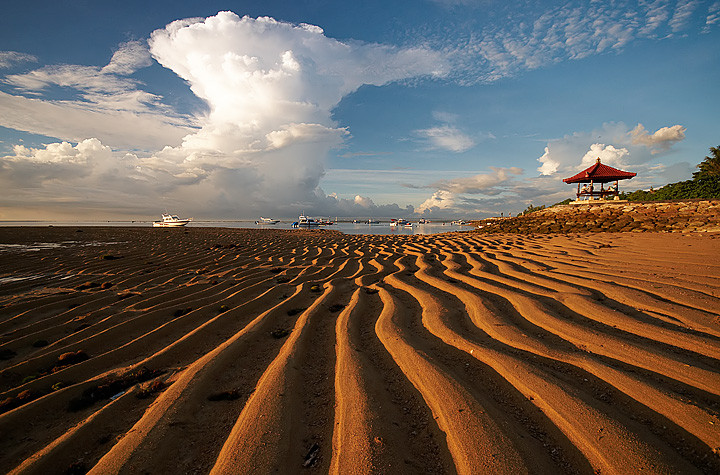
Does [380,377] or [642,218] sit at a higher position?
[642,218]

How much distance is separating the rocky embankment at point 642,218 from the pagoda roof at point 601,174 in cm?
400

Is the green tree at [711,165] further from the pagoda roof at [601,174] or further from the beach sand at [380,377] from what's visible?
the beach sand at [380,377]

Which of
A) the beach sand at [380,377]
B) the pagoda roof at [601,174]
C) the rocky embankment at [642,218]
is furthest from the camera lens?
the pagoda roof at [601,174]

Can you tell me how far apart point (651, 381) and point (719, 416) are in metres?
0.32

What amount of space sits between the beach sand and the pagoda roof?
16.4 metres

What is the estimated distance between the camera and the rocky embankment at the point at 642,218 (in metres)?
9.07

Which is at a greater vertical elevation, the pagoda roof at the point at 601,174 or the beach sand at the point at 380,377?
the pagoda roof at the point at 601,174

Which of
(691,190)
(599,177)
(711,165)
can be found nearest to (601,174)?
(599,177)

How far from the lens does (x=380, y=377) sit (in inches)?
87.8

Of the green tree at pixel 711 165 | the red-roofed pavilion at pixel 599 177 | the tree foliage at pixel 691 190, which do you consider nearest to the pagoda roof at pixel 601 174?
the red-roofed pavilion at pixel 599 177

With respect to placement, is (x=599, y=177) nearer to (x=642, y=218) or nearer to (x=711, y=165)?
(x=642, y=218)

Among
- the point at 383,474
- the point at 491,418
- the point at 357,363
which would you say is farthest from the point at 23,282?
the point at 491,418

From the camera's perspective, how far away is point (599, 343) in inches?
97.2

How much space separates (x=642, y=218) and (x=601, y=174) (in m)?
9.03
